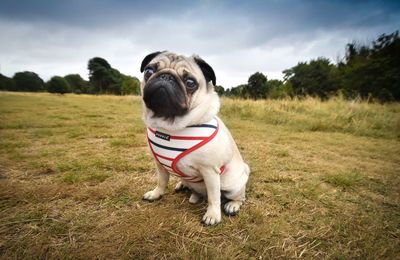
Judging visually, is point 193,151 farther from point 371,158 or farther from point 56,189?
point 371,158

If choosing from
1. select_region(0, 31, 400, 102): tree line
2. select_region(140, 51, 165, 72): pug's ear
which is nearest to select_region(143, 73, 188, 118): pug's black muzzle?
select_region(140, 51, 165, 72): pug's ear

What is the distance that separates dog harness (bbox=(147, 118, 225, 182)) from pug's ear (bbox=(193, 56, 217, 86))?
0.39m

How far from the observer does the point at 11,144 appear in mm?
4312

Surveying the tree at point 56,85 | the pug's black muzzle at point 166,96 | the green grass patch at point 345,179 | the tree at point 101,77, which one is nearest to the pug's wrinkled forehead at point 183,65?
the pug's black muzzle at point 166,96

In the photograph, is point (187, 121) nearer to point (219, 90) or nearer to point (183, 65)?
point (183, 65)

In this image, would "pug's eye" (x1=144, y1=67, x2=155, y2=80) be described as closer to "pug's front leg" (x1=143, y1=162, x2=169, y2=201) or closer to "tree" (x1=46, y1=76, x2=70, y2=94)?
"pug's front leg" (x1=143, y1=162, x2=169, y2=201)

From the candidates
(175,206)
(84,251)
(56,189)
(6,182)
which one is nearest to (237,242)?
(175,206)

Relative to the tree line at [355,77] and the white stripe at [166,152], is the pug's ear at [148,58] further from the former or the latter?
the tree line at [355,77]

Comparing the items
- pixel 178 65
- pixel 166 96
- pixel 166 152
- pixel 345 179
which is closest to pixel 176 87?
pixel 166 96

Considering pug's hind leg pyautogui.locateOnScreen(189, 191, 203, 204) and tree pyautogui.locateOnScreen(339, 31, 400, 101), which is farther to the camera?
tree pyautogui.locateOnScreen(339, 31, 400, 101)

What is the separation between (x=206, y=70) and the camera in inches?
83.3

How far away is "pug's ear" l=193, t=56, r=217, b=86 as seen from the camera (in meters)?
Result: 2.09

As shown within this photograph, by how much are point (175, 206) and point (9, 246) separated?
4.22 feet

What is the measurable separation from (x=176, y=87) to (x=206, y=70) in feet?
1.41
